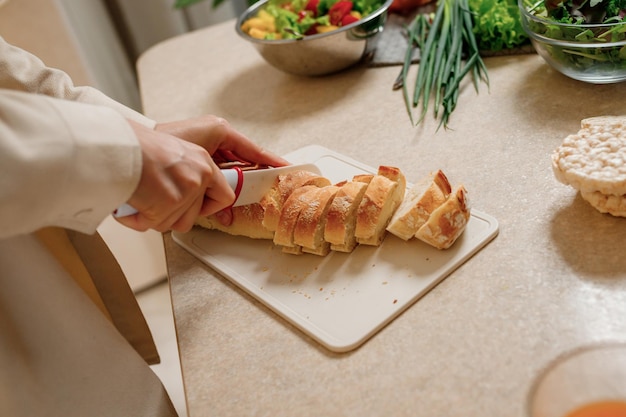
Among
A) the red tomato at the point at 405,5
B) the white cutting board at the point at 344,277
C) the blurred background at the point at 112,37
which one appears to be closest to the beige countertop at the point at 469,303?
the white cutting board at the point at 344,277

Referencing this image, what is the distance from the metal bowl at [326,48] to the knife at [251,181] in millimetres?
553

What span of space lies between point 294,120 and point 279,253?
56cm

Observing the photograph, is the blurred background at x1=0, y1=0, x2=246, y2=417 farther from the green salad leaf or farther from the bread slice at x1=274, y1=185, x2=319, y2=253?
the green salad leaf

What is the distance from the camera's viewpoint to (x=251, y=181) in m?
1.15

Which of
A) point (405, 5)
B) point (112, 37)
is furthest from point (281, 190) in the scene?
point (112, 37)

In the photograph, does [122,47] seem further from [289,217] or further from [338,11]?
[289,217]

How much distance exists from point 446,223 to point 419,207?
0.06 meters

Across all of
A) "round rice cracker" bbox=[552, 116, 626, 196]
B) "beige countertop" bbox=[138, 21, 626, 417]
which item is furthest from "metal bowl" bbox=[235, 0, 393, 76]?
"round rice cracker" bbox=[552, 116, 626, 196]

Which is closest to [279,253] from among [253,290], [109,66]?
[253,290]

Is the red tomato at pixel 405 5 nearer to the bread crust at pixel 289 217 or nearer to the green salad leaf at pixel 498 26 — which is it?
the green salad leaf at pixel 498 26

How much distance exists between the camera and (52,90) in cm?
120

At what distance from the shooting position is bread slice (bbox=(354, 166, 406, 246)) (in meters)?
1.04

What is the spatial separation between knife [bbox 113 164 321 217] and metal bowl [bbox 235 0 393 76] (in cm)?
55

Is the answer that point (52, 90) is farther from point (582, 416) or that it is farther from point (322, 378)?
point (582, 416)
